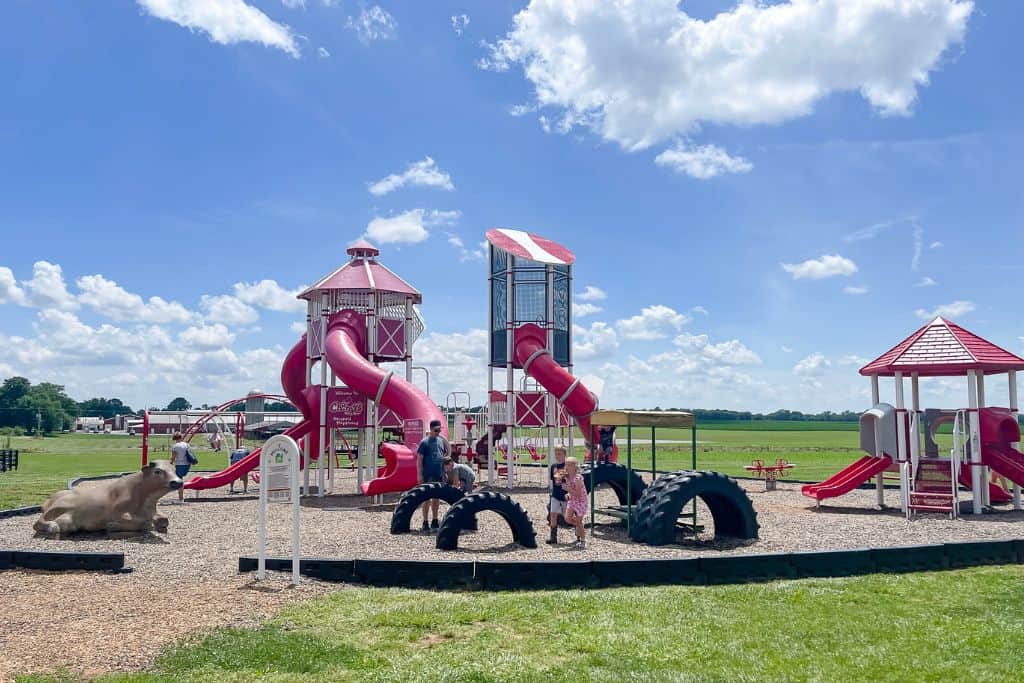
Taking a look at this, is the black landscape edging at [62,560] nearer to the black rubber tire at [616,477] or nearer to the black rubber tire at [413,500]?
the black rubber tire at [413,500]

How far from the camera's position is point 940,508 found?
1572 cm

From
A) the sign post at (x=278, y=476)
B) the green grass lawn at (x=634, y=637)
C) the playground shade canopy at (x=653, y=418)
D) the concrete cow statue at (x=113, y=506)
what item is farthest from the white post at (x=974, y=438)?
the concrete cow statue at (x=113, y=506)

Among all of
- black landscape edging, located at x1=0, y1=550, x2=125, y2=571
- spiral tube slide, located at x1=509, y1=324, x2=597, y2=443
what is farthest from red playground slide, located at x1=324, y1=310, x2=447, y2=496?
black landscape edging, located at x1=0, y1=550, x2=125, y2=571

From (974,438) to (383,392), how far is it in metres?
12.8

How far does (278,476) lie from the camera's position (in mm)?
10156

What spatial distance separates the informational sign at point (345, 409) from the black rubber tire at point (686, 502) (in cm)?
1093

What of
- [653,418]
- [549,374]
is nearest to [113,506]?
[653,418]

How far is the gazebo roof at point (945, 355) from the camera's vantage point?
16.8 metres

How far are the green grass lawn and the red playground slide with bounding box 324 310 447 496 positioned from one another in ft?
26.8

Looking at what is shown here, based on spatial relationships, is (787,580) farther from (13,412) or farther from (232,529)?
(13,412)

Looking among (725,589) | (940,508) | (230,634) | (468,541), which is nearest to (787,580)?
(725,589)

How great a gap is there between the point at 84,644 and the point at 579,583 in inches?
190

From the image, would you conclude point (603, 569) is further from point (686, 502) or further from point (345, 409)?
point (345, 409)

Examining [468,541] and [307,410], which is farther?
[307,410]
